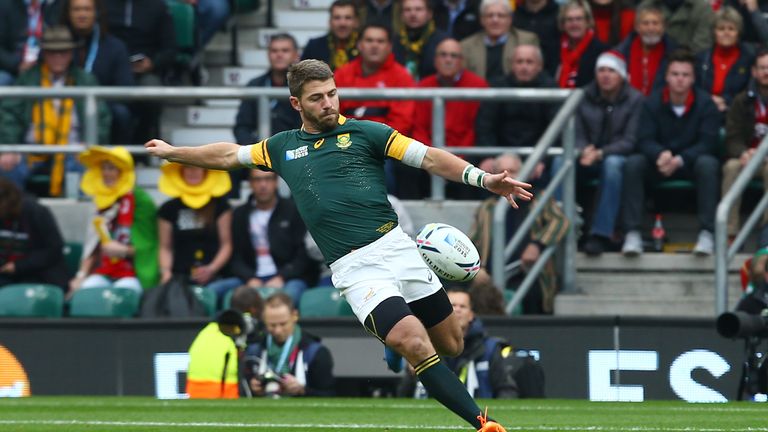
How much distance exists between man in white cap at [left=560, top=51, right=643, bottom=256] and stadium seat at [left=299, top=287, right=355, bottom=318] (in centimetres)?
239

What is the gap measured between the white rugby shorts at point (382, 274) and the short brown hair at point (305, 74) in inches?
35.7

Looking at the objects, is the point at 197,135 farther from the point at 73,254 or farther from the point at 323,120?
the point at 323,120

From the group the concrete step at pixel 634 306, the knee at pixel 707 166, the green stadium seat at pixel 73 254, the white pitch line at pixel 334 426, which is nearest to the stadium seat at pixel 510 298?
the concrete step at pixel 634 306

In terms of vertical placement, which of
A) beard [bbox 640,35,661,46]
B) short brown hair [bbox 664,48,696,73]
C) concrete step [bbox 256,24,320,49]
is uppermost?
concrete step [bbox 256,24,320,49]

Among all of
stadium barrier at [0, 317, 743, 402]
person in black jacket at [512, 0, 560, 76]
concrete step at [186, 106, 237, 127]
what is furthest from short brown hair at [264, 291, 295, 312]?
concrete step at [186, 106, 237, 127]

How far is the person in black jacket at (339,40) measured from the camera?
15453 mm

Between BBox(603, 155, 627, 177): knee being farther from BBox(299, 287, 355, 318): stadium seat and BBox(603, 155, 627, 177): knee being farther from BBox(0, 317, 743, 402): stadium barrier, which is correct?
BBox(299, 287, 355, 318): stadium seat

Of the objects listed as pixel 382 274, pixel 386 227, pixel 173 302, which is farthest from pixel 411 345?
pixel 173 302

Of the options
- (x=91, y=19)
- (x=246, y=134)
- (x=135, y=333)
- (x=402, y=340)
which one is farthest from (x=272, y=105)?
(x=402, y=340)

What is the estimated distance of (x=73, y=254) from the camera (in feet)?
50.5

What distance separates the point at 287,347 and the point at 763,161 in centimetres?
456

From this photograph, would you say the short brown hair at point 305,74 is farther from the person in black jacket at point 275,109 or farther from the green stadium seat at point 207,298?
the person in black jacket at point 275,109

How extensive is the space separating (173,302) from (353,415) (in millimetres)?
3706

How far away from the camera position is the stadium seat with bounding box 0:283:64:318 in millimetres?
14266
